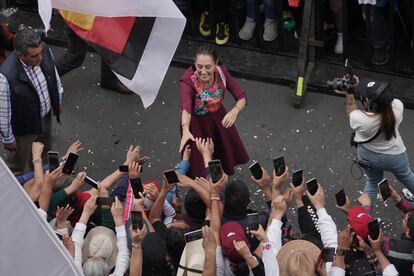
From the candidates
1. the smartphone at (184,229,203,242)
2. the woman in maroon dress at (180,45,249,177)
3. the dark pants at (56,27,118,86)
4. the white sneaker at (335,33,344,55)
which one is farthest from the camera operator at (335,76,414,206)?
the dark pants at (56,27,118,86)

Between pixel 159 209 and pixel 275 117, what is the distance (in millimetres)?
2391

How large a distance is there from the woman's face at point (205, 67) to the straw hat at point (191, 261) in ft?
4.99

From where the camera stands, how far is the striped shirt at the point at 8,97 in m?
6.73

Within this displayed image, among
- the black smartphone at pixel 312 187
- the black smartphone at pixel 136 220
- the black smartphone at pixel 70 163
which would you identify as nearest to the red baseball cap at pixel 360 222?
the black smartphone at pixel 312 187

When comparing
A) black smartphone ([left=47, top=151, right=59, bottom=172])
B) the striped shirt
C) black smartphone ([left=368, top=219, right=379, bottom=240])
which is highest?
black smartphone ([left=368, top=219, right=379, bottom=240])

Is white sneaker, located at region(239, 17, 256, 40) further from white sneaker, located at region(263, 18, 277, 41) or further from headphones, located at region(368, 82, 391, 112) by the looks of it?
headphones, located at region(368, 82, 391, 112)

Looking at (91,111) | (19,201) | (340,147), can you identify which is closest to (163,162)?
(91,111)

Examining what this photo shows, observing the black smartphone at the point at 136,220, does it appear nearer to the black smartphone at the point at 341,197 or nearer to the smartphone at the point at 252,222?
the smartphone at the point at 252,222

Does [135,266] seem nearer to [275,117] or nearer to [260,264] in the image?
[260,264]

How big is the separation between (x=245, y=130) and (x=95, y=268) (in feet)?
10.1

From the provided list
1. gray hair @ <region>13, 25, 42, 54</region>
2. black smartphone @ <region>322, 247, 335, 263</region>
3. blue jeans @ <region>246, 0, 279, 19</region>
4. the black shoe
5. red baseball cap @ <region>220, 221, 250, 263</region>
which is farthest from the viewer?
blue jeans @ <region>246, 0, 279, 19</region>

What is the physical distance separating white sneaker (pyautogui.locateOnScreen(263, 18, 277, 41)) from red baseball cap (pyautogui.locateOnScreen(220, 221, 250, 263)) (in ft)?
11.1

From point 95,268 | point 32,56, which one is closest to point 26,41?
point 32,56

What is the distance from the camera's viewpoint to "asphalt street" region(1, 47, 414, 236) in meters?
7.79
